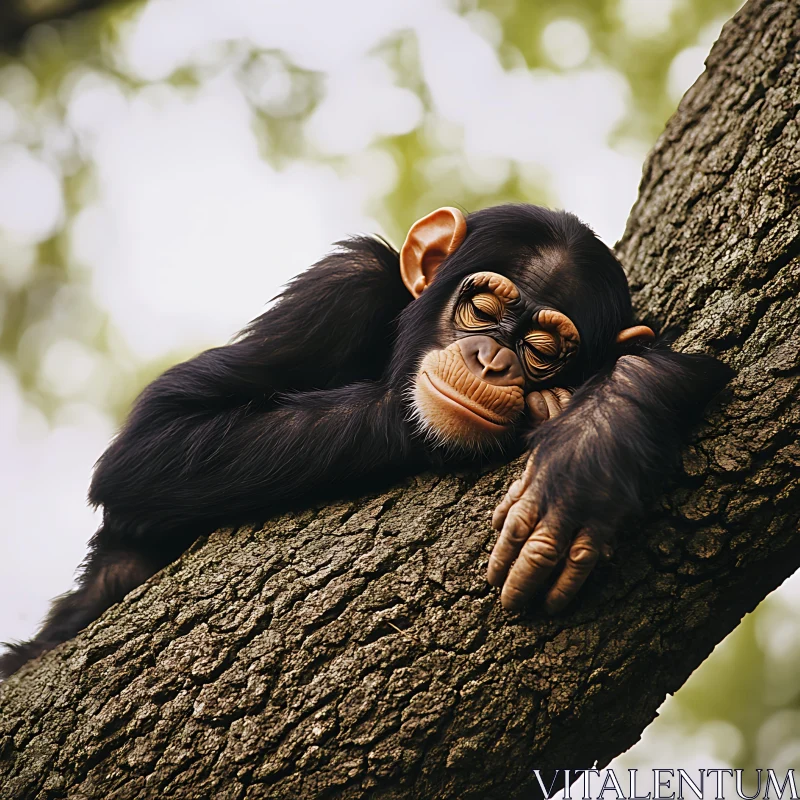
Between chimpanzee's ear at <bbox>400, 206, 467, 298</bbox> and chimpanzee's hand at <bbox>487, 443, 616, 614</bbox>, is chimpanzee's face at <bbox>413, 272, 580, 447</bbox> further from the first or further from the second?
chimpanzee's hand at <bbox>487, 443, 616, 614</bbox>

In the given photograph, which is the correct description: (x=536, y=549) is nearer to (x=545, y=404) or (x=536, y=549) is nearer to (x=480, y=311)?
(x=545, y=404)

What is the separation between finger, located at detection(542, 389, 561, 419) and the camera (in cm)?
308

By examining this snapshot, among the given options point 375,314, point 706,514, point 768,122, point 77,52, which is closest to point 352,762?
point 706,514

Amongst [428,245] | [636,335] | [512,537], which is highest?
[428,245]

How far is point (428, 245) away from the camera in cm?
382

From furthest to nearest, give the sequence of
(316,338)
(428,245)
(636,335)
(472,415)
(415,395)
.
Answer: (428,245) → (316,338) → (636,335) → (415,395) → (472,415)

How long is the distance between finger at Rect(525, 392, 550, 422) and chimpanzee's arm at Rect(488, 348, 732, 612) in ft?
1.16

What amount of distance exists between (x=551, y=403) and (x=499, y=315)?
475mm

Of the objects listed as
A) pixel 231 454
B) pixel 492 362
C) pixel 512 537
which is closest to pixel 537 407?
pixel 492 362

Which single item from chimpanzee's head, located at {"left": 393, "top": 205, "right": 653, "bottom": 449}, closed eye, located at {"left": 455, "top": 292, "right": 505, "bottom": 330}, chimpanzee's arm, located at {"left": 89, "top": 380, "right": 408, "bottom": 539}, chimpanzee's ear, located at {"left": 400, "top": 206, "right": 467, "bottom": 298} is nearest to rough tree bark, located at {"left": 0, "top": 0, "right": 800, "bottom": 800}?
chimpanzee's arm, located at {"left": 89, "top": 380, "right": 408, "bottom": 539}

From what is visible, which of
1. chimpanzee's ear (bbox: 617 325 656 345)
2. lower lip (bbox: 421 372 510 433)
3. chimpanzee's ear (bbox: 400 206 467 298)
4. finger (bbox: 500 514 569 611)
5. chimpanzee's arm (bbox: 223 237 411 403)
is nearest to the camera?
finger (bbox: 500 514 569 611)

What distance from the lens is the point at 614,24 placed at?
25.6 feet

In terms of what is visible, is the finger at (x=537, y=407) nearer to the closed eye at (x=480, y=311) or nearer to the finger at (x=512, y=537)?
the closed eye at (x=480, y=311)

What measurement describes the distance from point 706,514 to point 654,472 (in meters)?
0.21
